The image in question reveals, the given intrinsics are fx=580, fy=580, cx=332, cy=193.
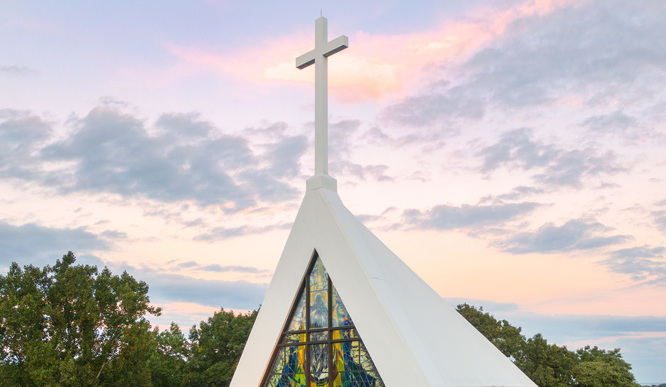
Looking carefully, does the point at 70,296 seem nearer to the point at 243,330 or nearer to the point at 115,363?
the point at 115,363

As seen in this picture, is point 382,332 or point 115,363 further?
point 115,363

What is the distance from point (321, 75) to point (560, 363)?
20275mm

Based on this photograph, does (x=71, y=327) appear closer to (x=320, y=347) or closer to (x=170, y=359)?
(x=170, y=359)

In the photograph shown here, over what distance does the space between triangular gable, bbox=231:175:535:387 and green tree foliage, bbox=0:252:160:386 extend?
1516cm

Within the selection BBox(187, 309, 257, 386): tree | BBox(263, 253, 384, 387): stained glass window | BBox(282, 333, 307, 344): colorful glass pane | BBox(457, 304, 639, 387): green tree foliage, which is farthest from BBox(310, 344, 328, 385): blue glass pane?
BBox(187, 309, 257, 386): tree

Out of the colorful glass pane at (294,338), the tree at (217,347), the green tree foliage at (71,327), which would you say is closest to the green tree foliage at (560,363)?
the tree at (217,347)

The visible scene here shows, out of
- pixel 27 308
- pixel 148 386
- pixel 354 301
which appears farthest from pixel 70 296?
pixel 354 301

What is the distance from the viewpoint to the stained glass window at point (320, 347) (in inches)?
362

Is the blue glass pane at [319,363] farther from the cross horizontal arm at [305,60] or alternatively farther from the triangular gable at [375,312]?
the cross horizontal arm at [305,60]

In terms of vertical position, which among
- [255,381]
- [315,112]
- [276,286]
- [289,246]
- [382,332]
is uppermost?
[315,112]

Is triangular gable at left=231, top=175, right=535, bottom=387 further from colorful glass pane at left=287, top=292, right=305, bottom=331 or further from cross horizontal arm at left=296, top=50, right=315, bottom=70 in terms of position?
cross horizontal arm at left=296, top=50, right=315, bottom=70

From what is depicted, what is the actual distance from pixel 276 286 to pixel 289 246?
774 millimetres

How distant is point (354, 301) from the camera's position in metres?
9.39

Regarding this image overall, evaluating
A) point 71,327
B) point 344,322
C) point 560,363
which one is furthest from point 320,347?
point 560,363
